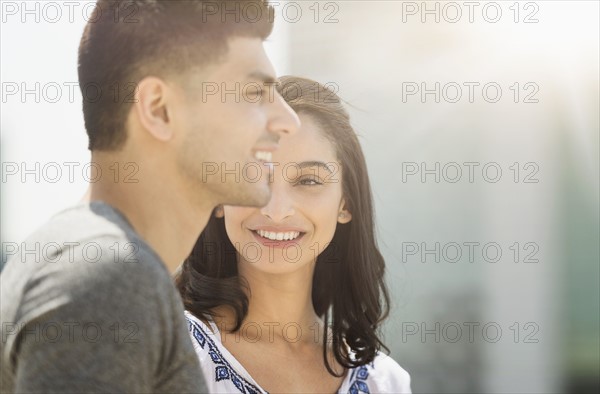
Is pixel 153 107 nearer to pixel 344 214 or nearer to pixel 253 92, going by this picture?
pixel 253 92

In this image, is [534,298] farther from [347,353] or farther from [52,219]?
[52,219]

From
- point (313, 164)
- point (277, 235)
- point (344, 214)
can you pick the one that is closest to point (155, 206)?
point (277, 235)

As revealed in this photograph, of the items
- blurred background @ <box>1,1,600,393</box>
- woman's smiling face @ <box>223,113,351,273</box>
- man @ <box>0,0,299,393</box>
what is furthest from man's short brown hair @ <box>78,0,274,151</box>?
blurred background @ <box>1,1,600,393</box>

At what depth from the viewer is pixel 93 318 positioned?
101cm

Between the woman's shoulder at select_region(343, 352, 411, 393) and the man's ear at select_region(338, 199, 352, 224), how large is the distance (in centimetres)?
A: 39

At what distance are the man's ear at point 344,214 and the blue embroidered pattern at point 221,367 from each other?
0.51 metres

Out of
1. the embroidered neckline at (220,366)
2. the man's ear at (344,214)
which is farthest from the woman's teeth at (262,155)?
the man's ear at (344,214)

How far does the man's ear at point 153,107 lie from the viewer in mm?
1226

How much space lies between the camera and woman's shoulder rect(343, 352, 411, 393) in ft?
7.59

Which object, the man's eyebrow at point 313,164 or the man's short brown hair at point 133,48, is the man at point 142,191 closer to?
the man's short brown hair at point 133,48

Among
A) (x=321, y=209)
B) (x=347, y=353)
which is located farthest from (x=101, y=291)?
(x=347, y=353)

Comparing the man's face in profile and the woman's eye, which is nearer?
the man's face in profile

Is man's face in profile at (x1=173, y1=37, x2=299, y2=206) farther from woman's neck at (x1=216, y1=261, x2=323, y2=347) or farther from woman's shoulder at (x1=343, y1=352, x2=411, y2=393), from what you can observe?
woman's shoulder at (x1=343, y1=352, x2=411, y2=393)

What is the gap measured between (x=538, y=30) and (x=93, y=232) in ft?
15.1
